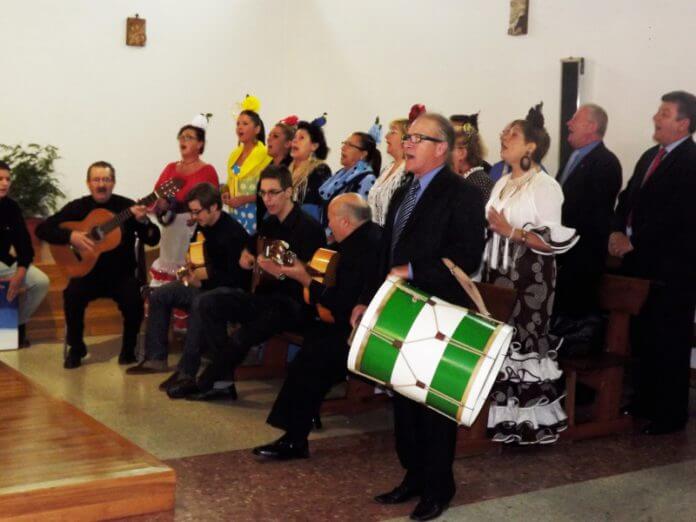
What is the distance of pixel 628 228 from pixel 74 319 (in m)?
3.15

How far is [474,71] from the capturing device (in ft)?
23.7

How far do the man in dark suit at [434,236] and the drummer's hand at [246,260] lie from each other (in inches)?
67.6

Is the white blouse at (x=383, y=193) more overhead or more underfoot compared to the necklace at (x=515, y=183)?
more underfoot

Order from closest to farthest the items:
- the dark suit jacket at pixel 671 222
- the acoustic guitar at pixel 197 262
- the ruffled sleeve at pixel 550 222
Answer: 1. the ruffled sleeve at pixel 550 222
2. the dark suit jacket at pixel 671 222
3. the acoustic guitar at pixel 197 262

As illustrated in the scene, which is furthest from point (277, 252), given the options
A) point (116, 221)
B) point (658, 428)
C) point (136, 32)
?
point (136, 32)

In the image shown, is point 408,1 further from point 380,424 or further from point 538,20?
point 380,424

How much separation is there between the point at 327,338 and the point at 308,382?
0.21 metres

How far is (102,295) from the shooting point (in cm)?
616

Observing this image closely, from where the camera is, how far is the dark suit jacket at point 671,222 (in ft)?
15.7

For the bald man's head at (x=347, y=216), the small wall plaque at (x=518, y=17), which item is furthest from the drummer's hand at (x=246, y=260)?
the small wall plaque at (x=518, y=17)

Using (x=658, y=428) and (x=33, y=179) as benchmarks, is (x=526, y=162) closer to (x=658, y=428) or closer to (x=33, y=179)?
(x=658, y=428)

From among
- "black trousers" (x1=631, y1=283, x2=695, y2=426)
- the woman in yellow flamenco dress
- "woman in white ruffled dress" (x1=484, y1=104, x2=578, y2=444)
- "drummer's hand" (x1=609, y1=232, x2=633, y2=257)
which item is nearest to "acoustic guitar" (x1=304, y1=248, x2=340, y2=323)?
"woman in white ruffled dress" (x1=484, y1=104, x2=578, y2=444)

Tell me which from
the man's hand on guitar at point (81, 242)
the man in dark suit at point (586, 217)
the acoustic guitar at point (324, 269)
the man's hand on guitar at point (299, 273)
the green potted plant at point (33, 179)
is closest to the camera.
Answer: the acoustic guitar at point (324, 269)

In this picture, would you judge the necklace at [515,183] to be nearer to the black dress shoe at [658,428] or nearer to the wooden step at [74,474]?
the black dress shoe at [658,428]
